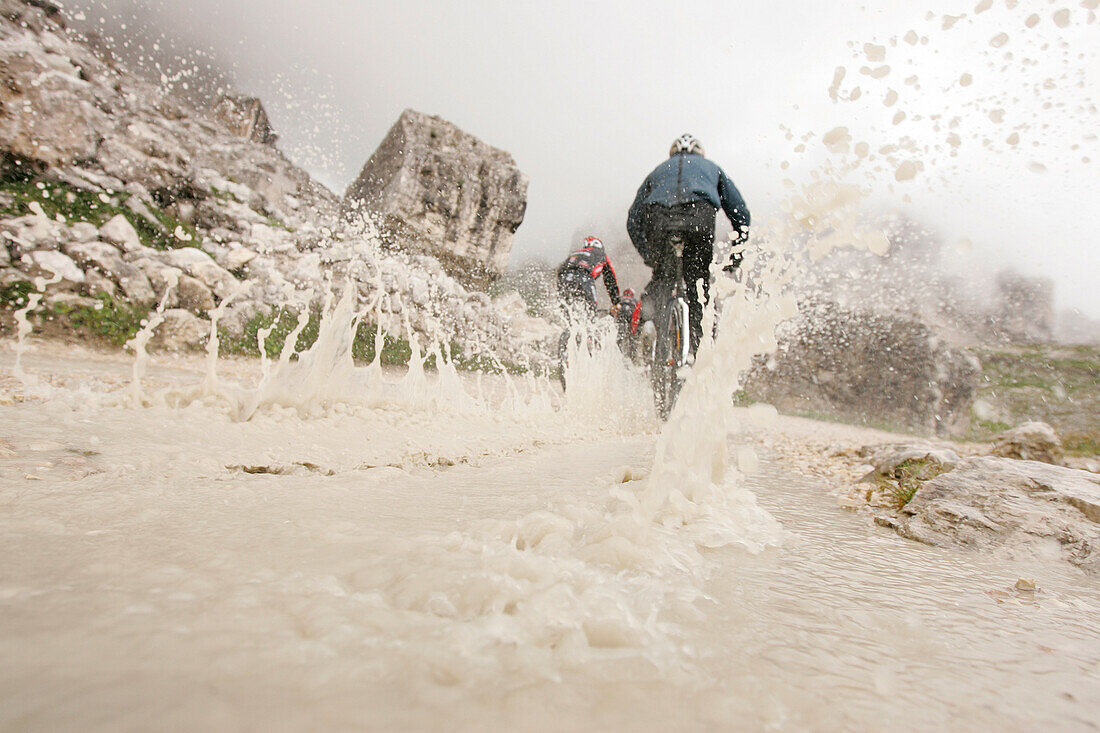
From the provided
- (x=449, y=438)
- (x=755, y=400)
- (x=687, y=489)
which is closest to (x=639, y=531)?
(x=687, y=489)

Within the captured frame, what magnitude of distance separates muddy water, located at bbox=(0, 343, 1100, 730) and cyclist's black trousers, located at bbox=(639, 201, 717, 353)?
2816 millimetres

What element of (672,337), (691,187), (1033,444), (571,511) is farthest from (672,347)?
(571,511)

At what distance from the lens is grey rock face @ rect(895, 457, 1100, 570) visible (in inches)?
55.0

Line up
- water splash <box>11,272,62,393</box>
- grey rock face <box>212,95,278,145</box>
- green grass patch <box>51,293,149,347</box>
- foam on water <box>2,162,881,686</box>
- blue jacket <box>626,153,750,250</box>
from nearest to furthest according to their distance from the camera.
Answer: foam on water <box>2,162,881,686</box>
blue jacket <box>626,153,750,250</box>
water splash <box>11,272,62,393</box>
green grass patch <box>51,293,149,347</box>
grey rock face <box>212,95,278,145</box>

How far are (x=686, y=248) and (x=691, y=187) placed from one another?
18.1 inches

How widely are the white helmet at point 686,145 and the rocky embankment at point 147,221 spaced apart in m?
2.69

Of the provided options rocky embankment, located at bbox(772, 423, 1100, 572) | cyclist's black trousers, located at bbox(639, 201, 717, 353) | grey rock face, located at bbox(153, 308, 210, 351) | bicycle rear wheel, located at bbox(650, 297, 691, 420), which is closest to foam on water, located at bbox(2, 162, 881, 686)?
rocky embankment, located at bbox(772, 423, 1100, 572)

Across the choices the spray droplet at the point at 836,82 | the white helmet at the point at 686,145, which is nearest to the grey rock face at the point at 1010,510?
the spray droplet at the point at 836,82

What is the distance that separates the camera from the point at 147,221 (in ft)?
25.6

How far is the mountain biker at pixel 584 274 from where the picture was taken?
609 cm

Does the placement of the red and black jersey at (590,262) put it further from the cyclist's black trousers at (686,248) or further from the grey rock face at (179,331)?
the grey rock face at (179,331)

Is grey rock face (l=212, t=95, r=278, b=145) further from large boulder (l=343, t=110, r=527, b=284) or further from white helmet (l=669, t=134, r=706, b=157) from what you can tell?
white helmet (l=669, t=134, r=706, b=157)

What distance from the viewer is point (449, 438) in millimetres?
2639

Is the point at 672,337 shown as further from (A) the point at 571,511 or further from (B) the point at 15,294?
(B) the point at 15,294
